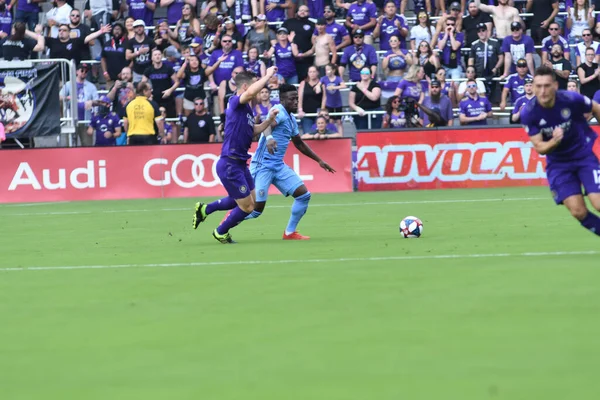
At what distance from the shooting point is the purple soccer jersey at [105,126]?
966 inches

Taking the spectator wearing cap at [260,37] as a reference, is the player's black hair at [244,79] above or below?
above

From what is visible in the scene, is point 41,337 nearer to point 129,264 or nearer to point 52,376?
point 52,376

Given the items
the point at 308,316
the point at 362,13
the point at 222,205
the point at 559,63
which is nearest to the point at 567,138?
the point at 308,316

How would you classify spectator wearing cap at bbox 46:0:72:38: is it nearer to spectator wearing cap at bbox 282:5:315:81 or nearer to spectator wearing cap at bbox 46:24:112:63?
spectator wearing cap at bbox 46:24:112:63

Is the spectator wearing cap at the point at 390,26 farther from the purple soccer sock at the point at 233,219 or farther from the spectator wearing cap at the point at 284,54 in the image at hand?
the purple soccer sock at the point at 233,219

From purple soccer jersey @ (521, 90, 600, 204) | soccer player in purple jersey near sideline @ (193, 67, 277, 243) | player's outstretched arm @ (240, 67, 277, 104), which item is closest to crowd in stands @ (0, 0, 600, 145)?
soccer player in purple jersey near sideline @ (193, 67, 277, 243)

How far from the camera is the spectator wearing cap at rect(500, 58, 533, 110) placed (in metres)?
23.9

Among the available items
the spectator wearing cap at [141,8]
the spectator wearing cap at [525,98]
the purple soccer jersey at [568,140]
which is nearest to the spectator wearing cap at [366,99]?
the spectator wearing cap at [525,98]

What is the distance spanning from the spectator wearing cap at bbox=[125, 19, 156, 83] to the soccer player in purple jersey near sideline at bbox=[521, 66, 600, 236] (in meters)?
16.3

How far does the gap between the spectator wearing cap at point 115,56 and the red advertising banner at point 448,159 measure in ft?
19.9

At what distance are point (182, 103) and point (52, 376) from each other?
20.1 m

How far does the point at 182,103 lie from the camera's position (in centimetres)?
2536

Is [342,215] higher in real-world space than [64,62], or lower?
lower

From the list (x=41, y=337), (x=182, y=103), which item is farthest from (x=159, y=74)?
(x=41, y=337)
